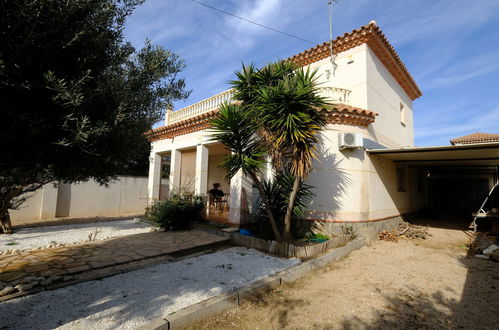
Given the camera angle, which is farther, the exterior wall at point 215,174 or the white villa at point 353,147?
the exterior wall at point 215,174

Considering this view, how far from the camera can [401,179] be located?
11344 millimetres

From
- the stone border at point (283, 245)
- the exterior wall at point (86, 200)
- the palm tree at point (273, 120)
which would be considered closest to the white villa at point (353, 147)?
the stone border at point (283, 245)

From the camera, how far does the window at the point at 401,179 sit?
1095cm

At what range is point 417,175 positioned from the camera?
13.8 meters

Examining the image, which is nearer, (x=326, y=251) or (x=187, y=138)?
(x=326, y=251)

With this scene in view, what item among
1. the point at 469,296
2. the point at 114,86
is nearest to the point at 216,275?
the point at 114,86

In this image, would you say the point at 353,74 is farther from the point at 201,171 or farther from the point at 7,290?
the point at 7,290

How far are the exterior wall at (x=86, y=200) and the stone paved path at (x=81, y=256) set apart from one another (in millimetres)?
6902

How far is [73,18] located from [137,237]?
6.36m

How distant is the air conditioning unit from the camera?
7645 millimetres

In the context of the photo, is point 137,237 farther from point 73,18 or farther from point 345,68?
point 345,68

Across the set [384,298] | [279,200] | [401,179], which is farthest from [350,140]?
[401,179]

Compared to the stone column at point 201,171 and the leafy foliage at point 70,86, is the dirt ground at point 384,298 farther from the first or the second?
the stone column at point 201,171

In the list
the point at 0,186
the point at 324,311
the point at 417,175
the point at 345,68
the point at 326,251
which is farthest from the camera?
the point at 417,175
